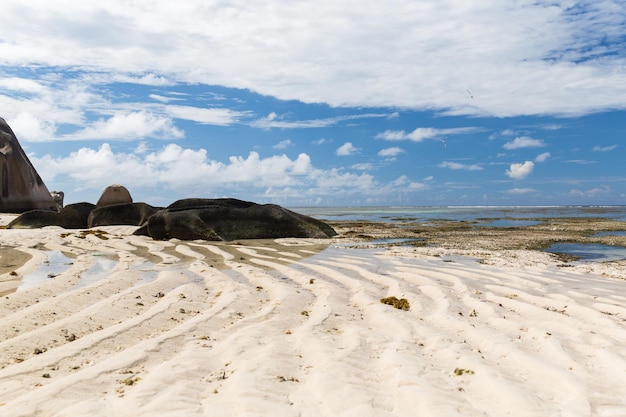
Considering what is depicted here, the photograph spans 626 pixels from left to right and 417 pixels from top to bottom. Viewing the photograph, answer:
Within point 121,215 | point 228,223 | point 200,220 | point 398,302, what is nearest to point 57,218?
point 121,215

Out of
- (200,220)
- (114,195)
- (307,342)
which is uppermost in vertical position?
(114,195)

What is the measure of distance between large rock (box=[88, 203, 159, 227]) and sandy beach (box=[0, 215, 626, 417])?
11.2 metres

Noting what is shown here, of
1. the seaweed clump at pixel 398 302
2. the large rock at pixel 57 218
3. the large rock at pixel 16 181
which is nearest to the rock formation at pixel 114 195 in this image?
the large rock at pixel 57 218

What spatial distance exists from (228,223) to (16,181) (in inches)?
1266

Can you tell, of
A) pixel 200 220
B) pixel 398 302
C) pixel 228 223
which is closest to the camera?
pixel 398 302

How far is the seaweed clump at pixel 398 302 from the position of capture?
551 cm

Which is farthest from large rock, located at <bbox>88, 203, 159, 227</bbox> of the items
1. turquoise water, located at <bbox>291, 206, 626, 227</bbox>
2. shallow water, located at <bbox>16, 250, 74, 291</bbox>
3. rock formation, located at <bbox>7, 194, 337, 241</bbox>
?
turquoise water, located at <bbox>291, 206, 626, 227</bbox>

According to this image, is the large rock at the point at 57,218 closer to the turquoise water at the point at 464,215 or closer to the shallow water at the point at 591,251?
the shallow water at the point at 591,251

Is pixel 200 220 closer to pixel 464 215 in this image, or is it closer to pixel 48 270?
pixel 48 270

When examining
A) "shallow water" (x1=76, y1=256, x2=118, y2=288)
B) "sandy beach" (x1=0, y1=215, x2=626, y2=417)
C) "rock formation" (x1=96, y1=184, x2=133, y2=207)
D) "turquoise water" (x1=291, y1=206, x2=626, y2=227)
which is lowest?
"sandy beach" (x1=0, y1=215, x2=626, y2=417)

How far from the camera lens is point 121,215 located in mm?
19375

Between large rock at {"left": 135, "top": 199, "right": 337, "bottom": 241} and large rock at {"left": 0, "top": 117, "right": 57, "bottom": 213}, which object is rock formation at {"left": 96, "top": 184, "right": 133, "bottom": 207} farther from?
large rock at {"left": 0, "top": 117, "right": 57, "bottom": 213}

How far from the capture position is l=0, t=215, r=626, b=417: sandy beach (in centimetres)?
278

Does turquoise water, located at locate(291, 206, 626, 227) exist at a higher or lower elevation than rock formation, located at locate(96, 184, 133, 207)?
lower
